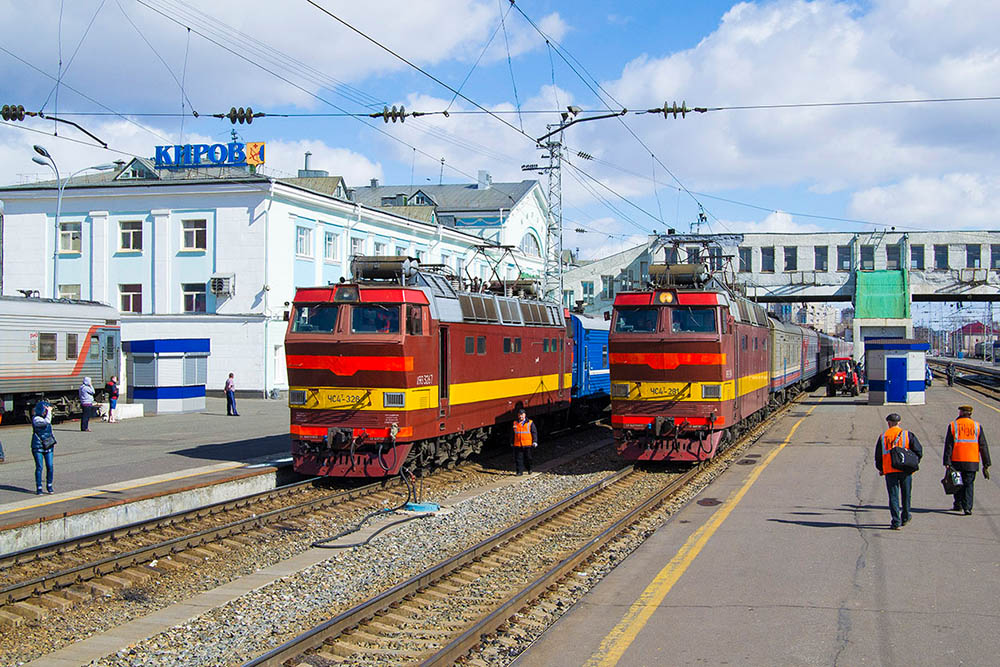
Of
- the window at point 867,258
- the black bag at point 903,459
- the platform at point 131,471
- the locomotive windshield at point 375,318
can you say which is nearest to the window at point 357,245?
the platform at point 131,471

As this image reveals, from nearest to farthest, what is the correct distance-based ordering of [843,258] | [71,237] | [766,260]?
[71,237], [843,258], [766,260]

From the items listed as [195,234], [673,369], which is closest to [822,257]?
[195,234]

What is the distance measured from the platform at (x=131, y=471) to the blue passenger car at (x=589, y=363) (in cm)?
853

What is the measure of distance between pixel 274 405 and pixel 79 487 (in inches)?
764

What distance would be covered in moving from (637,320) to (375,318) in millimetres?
5365

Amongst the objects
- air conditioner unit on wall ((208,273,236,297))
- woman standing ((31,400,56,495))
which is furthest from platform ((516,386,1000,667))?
air conditioner unit on wall ((208,273,236,297))

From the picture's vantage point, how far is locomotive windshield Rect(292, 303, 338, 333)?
52.6ft

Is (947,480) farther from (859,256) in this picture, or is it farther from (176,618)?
(859,256)

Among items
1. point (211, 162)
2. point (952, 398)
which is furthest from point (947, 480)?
point (211, 162)

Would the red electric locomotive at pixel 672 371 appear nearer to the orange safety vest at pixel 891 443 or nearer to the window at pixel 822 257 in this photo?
the orange safety vest at pixel 891 443

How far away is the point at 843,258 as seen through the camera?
6297 centimetres

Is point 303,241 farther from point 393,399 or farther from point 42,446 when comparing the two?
point 42,446

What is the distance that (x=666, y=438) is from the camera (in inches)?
704

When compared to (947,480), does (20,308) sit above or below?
above
